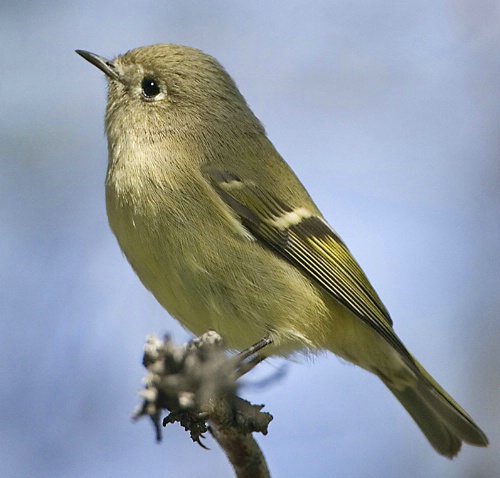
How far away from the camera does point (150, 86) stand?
9.88ft

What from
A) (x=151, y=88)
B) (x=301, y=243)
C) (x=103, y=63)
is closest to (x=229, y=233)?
(x=301, y=243)

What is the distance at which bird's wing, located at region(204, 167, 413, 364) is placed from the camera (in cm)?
276

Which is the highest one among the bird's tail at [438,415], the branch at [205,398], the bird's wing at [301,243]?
the bird's wing at [301,243]

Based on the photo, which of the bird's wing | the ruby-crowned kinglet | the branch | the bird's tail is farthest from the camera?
the bird's tail

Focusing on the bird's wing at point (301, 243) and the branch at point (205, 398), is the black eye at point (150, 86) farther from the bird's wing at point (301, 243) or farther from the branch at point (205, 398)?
the branch at point (205, 398)

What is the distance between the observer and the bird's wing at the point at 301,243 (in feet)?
9.05

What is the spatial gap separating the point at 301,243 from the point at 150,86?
83 cm

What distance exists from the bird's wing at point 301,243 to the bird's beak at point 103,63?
59cm

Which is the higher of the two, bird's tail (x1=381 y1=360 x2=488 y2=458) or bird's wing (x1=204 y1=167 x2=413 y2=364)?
bird's wing (x1=204 y1=167 x2=413 y2=364)

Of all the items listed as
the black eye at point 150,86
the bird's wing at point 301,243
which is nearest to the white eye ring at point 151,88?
the black eye at point 150,86

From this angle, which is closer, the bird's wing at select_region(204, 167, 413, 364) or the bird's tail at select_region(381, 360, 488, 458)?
the bird's wing at select_region(204, 167, 413, 364)

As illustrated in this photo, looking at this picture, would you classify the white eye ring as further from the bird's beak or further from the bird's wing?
the bird's wing

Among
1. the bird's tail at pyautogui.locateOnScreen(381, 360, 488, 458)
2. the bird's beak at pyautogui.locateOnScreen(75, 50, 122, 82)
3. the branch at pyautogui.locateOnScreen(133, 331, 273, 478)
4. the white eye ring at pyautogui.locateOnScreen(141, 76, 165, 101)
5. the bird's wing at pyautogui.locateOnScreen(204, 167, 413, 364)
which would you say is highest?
the bird's beak at pyautogui.locateOnScreen(75, 50, 122, 82)

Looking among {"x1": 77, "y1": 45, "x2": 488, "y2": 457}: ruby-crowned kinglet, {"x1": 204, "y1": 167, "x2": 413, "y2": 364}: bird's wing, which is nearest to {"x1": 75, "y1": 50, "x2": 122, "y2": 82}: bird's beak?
{"x1": 77, "y1": 45, "x2": 488, "y2": 457}: ruby-crowned kinglet
